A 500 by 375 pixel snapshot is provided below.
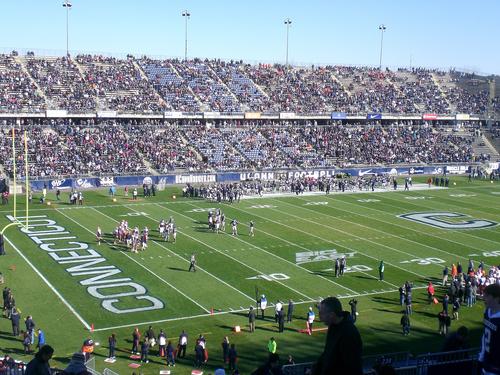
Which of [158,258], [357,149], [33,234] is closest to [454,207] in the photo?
[357,149]

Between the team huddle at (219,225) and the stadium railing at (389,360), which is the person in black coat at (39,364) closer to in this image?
the stadium railing at (389,360)

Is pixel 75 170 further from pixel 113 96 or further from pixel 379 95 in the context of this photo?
pixel 379 95

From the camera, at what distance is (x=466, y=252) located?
31766mm

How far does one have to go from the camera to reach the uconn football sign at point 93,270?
74.9 ft

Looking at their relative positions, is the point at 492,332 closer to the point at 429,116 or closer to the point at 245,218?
the point at 245,218

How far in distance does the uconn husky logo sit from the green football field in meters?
0.12

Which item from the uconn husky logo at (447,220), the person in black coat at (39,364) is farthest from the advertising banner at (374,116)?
the person in black coat at (39,364)

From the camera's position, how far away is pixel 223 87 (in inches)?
2591

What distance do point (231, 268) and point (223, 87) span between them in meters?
40.6

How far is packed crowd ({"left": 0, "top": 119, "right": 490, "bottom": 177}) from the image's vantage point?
48875 millimetres

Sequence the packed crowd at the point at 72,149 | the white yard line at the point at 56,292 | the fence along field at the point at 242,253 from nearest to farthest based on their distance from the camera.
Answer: the white yard line at the point at 56,292, the fence along field at the point at 242,253, the packed crowd at the point at 72,149

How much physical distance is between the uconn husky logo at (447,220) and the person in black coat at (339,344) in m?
34.2

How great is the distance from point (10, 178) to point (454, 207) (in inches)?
1162

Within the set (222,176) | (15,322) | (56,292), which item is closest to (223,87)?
(222,176)
